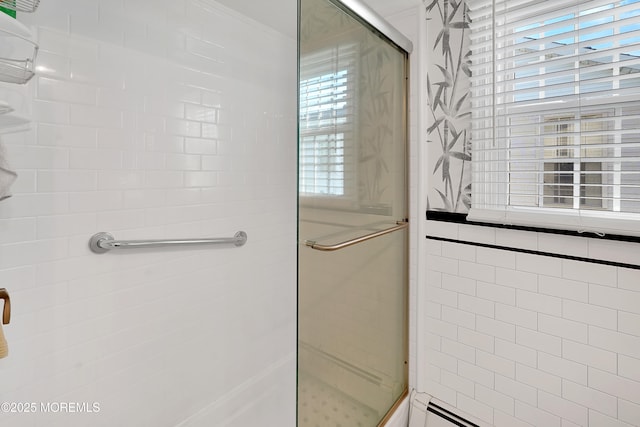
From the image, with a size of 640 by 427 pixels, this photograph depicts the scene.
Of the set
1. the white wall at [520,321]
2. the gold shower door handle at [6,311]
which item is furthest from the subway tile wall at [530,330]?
the gold shower door handle at [6,311]

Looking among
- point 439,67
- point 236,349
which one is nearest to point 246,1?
point 439,67

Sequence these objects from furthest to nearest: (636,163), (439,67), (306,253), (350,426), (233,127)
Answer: (233,127), (439,67), (350,426), (636,163), (306,253)

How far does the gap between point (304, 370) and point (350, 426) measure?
1.67 ft

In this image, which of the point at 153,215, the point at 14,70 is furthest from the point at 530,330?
the point at 14,70

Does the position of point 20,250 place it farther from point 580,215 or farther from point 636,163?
point 636,163

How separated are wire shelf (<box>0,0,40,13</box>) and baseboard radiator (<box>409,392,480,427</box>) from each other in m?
2.06

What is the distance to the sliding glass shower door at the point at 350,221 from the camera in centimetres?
108

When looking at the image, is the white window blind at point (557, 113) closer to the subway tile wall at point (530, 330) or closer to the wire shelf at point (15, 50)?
the subway tile wall at point (530, 330)

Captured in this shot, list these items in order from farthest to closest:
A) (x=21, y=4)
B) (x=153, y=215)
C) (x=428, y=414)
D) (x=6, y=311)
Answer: (x=428, y=414) < (x=153, y=215) < (x=6, y=311) < (x=21, y=4)

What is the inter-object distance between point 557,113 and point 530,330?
893mm

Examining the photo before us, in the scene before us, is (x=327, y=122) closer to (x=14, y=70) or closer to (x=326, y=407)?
(x=14, y=70)

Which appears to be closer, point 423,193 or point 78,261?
point 78,261

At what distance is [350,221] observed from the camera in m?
1.28

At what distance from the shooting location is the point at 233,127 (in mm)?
1845
